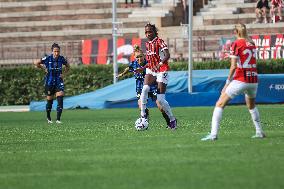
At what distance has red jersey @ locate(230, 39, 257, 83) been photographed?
1659cm

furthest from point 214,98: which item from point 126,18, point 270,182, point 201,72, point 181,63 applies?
point 270,182

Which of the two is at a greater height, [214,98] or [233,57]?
[233,57]

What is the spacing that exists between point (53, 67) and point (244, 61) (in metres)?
10.5

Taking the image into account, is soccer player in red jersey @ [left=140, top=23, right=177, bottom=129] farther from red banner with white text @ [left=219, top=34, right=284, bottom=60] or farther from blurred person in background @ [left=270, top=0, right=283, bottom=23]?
blurred person in background @ [left=270, top=0, right=283, bottom=23]

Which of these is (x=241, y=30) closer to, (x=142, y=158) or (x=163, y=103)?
(x=142, y=158)

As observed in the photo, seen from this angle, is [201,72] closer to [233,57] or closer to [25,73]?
[25,73]

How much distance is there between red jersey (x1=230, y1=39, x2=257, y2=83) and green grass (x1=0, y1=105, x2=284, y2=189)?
966 millimetres

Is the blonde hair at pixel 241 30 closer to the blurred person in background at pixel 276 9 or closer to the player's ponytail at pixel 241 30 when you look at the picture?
the player's ponytail at pixel 241 30

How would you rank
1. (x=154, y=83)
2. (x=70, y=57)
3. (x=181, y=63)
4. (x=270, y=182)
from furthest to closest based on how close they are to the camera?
1. (x=70, y=57)
2. (x=181, y=63)
3. (x=154, y=83)
4. (x=270, y=182)

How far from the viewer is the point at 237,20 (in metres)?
46.2

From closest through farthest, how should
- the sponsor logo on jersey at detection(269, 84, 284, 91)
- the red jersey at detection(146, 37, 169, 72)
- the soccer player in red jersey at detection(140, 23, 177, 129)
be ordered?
1. the soccer player in red jersey at detection(140, 23, 177, 129)
2. the red jersey at detection(146, 37, 169, 72)
3. the sponsor logo on jersey at detection(269, 84, 284, 91)

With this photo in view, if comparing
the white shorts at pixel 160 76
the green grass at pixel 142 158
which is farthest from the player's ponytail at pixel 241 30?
the white shorts at pixel 160 76

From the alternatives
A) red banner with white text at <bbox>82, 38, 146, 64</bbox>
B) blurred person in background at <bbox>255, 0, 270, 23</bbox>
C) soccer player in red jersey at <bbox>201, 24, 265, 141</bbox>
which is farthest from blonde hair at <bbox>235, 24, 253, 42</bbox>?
blurred person in background at <bbox>255, 0, 270, 23</bbox>

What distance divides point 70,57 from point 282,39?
30.0 ft
